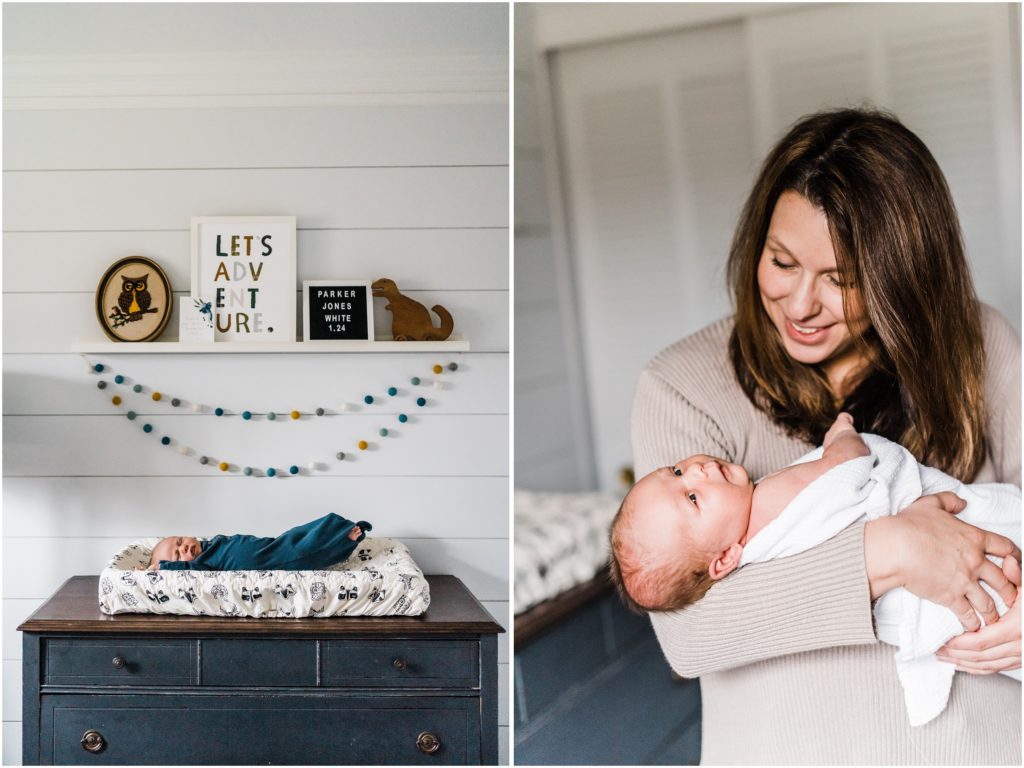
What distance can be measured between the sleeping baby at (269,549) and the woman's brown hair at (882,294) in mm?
794

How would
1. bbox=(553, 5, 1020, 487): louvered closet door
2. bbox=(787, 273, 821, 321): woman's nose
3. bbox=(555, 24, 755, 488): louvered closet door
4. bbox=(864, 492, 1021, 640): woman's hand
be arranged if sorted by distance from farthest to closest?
bbox=(555, 24, 755, 488): louvered closet door → bbox=(553, 5, 1020, 487): louvered closet door → bbox=(787, 273, 821, 321): woman's nose → bbox=(864, 492, 1021, 640): woman's hand

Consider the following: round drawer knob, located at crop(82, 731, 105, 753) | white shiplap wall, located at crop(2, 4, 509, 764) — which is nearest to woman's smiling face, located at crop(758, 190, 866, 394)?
white shiplap wall, located at crop(2, 4, 509, 764)

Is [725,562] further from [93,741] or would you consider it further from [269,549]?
[93,741]

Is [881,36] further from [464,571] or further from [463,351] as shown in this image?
[464,571]

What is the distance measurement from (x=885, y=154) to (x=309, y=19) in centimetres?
106

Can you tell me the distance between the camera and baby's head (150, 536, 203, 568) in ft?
5.26

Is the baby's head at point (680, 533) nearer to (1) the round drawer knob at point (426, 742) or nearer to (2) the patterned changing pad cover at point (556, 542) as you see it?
(1) the round drawer knob at point (426, 742)

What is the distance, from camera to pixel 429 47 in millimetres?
1624

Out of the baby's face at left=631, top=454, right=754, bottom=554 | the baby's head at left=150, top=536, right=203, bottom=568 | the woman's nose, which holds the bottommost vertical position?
the baby's head at left=150, top=536, right=203, bottom=568

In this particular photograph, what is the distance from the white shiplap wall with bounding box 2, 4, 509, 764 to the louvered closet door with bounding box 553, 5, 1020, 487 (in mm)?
606

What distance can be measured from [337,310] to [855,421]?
933mm

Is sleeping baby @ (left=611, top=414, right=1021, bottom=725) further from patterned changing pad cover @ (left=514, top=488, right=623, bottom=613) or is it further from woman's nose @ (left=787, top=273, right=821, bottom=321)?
patterned changing pad cover @ (left=514, top=488, right=623, bottom=613)

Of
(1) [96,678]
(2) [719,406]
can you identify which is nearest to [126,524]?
(1) [96,678]

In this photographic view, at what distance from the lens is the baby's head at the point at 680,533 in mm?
1208
